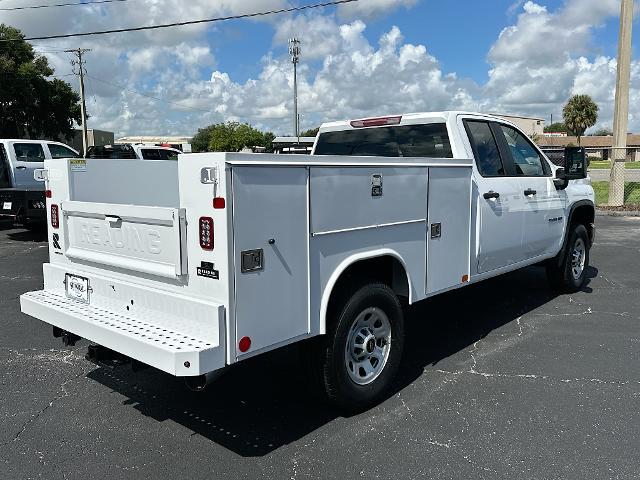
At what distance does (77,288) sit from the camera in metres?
4.14

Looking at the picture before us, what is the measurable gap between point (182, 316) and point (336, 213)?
111 cm

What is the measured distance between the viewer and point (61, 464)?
3.53 m

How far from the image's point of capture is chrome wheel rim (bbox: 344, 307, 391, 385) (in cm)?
409

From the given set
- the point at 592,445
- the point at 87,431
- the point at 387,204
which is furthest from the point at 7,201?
the point at 592,445

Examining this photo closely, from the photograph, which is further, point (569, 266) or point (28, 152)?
point (28, 152)

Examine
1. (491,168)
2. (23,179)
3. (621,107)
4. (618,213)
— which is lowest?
(618,213)

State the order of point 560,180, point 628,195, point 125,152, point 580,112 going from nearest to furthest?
point 560,180 < point 125,152 < point 628,195 < point 580,112

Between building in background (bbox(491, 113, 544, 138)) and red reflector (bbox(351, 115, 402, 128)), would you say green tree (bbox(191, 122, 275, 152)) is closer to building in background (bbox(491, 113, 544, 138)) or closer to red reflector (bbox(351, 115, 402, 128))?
building in background (bbox(491, 113, 544, 138))

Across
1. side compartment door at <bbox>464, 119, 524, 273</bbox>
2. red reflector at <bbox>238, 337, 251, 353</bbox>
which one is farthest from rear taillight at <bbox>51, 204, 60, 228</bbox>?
side compartment door at <bbox>464, 119, 524, 273</bbox>

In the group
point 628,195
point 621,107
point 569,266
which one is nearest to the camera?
point 569,266

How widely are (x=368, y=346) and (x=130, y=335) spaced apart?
5.37ft

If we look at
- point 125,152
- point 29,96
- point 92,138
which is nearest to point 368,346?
point 125,152

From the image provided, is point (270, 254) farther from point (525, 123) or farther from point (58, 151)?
point (525, 123)

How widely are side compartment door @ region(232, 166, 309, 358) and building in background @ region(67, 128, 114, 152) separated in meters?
47.4
